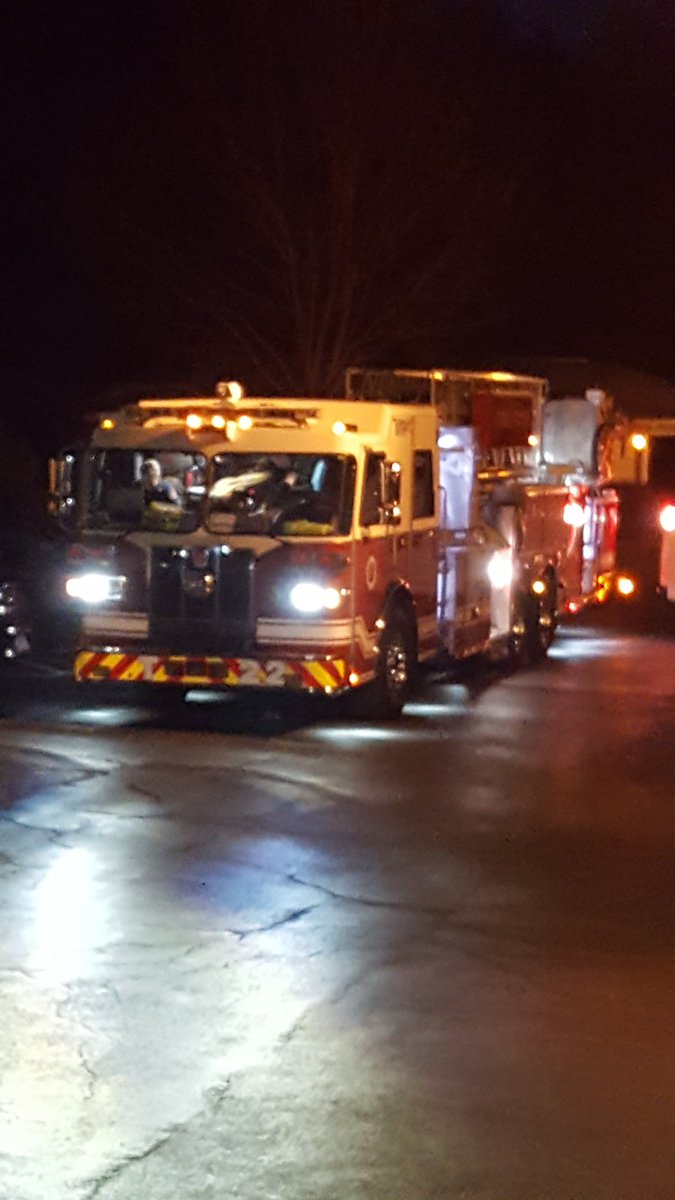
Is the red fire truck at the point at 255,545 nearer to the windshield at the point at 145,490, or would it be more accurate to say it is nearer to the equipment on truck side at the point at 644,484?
the windshield at the point at 145,490

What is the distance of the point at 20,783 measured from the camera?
11406mm

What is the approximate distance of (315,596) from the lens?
13.3 m

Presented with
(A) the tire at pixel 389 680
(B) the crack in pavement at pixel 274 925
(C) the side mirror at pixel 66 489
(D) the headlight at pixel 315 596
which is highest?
(C) the side mirror at pixel 66 489

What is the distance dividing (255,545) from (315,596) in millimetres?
592

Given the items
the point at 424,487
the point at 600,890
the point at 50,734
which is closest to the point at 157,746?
the point at 50,734

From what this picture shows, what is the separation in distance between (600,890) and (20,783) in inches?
162

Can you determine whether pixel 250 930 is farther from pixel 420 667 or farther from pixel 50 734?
pixel 420 667

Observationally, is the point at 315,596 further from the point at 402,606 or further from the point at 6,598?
the point at 6,598

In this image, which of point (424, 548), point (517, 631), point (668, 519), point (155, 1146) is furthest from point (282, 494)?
point (155, 1146)

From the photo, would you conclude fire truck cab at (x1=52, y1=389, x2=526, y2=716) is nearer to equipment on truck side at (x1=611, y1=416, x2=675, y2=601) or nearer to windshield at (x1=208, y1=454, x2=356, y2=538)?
windshield at (x1=208, y1=454, x2=356, y2=538)

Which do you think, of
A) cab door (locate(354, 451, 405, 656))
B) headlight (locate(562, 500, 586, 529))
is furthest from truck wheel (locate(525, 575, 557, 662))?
cab door (locate(354, 451, 405, 656))

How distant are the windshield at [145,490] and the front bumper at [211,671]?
0.99 meters

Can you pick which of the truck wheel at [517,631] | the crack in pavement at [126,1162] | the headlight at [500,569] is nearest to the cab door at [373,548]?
the headlight at [500,569]

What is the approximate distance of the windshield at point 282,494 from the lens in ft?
44.1
